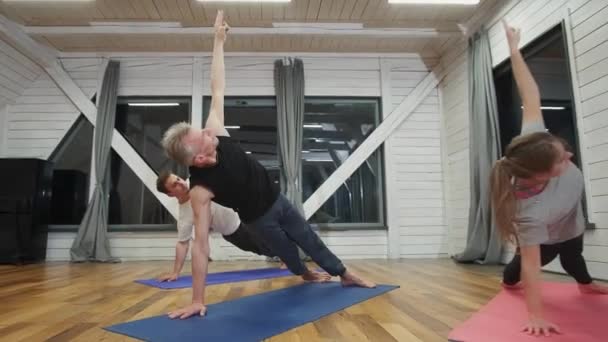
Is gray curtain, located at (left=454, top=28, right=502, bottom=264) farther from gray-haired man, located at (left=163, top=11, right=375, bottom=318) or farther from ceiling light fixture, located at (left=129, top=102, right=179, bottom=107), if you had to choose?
ceiling light fixture, located at (left=129, top=102, right=179, bottom=107)

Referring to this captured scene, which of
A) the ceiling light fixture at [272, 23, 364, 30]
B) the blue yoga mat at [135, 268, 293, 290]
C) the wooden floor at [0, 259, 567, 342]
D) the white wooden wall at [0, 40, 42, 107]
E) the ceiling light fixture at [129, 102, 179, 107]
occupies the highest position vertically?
the ceiling light fixture at [272, 23, 364, 30]

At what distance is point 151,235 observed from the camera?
5.01m

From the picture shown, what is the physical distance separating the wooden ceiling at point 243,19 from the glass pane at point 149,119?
719 millimetres

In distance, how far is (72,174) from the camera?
5.25 meters

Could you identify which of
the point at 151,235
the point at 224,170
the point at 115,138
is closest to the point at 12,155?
the point at 115,138

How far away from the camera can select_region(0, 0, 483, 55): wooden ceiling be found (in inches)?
167

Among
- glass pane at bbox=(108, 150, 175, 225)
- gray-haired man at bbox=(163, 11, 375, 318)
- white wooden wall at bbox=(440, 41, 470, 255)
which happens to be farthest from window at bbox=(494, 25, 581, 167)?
glass pane at bbox=(108, 150, 175, 225)

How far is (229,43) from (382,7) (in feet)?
6.55

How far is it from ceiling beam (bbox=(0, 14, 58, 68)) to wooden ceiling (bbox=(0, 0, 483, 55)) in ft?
0.27

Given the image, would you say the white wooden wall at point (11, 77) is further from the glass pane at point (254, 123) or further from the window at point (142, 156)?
the glass pane at point (254, 123)

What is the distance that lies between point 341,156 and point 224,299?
11.5ft

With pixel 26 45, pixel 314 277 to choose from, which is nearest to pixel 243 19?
pixel 26 45

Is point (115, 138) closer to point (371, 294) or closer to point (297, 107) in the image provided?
point (297, 107)

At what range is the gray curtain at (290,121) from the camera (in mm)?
4930
